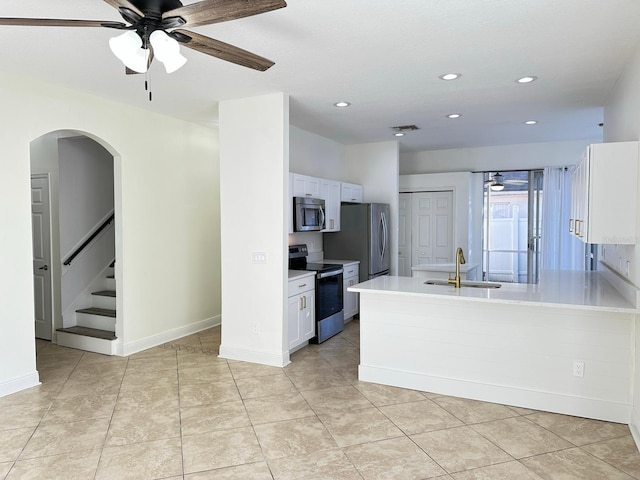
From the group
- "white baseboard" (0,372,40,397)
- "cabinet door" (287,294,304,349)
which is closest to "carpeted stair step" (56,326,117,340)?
"white baseboard" (0,372,40,397)

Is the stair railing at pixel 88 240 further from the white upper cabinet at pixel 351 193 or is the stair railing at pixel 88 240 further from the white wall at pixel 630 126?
the white wall at pixel 630 126

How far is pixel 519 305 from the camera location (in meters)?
3.42

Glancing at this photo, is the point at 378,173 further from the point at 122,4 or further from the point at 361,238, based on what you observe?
the point at 122,4

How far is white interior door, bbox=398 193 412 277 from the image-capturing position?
7.90 metres

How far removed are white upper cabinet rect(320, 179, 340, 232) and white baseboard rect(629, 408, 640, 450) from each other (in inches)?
146

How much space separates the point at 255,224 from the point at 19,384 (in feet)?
→ 7.98

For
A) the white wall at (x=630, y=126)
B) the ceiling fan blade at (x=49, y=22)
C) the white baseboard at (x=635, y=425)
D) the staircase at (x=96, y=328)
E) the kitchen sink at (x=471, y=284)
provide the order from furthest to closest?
the staircase at (x=96, y=328) < the kitchen sink at (x=471, y=284) < the white wall at (x=630, y=126) < the white baseboard at (x=635, y=425) < the ceiling fan blade at (x=49, y=22)

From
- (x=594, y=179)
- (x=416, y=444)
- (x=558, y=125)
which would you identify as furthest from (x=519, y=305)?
(x=558, y=125)

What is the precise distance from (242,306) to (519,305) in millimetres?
2609

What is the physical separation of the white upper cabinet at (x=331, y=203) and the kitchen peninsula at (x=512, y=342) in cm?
203

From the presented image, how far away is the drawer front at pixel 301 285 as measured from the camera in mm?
4609

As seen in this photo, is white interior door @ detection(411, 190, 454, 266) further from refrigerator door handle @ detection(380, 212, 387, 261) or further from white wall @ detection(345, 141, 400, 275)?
refrigerator door handle @ detection(380, 212, 387, 261)

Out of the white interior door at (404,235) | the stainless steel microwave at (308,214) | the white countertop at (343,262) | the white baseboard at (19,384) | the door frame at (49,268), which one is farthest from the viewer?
the white interior door at (404,235)

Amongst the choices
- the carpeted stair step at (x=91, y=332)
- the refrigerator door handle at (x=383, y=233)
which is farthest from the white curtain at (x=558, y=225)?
the carpeted stair step at (x=91, y=332)
